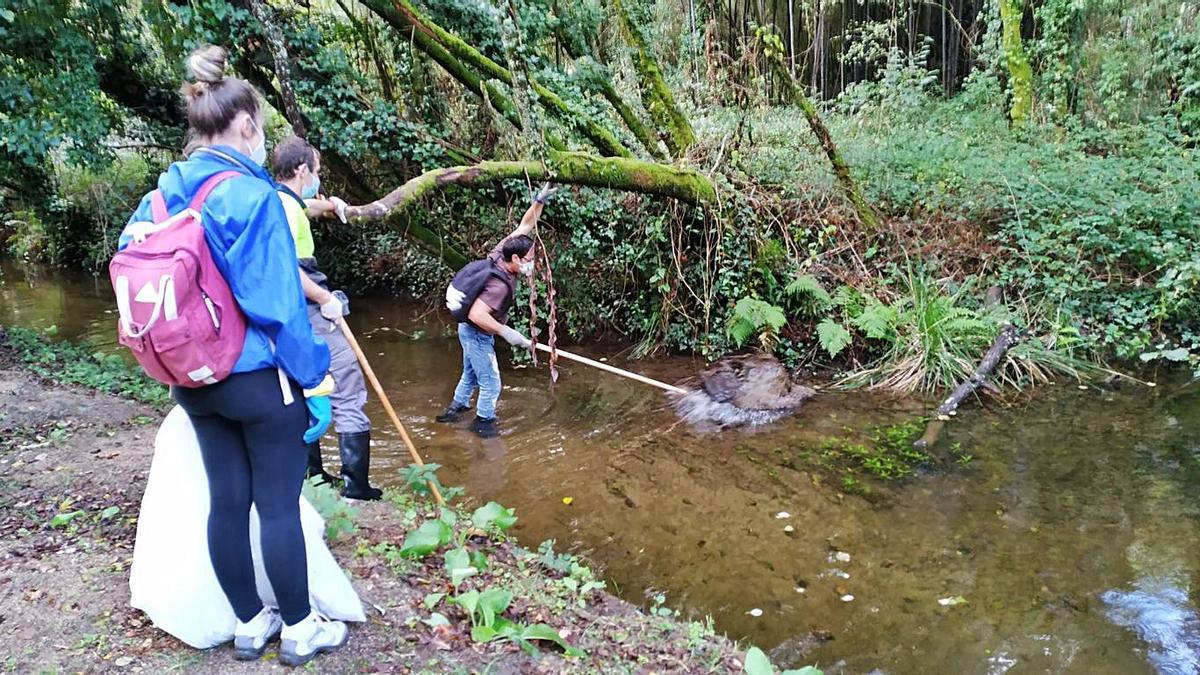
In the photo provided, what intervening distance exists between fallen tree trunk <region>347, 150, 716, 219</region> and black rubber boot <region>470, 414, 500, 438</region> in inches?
72.6

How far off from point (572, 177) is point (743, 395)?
7.98 ft

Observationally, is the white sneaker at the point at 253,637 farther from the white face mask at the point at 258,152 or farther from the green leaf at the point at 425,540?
the white face mask at the point at 258,152

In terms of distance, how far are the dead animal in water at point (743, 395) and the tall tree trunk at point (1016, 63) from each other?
263 inches

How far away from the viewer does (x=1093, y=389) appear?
20.7 ft

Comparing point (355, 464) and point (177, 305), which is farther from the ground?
point (177, 305)

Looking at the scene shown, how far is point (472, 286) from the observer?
5.51 meters

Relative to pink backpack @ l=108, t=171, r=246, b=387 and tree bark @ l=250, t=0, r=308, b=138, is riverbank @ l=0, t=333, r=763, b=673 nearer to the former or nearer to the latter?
pink backpack @ l=108, t=171, r=246, b=387

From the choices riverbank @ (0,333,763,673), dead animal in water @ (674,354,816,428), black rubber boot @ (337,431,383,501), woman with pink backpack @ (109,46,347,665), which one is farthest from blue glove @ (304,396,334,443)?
dead animal in water @ (674,354,816,428)

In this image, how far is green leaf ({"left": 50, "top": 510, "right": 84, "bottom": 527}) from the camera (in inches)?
126

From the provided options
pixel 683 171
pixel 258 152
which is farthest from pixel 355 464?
pixel 683 171

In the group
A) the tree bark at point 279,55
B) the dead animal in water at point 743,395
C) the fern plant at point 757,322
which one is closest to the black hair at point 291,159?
the tree bark at point 279,55

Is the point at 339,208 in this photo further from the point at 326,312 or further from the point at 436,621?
the point at 436,621

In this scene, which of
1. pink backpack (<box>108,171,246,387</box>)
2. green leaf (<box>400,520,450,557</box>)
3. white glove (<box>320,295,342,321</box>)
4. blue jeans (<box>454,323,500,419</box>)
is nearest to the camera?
pink backpack (<box>108,171,246,387</box>)

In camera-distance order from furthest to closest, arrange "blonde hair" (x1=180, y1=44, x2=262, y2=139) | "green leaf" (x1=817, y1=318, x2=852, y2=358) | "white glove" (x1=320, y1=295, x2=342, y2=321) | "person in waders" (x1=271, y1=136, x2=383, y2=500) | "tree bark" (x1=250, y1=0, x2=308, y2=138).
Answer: "green leaf" (x1=817, y1=318, x2=852, y2=358) → "tree bark" (x1=250, y1=0, x2=308, y2=138) → "white glove" (x1=320, y1=295, x2=342, y2=321) → "person in waders" (x1=271, y1=136, x2=383, y2=500) → "blonde hair" (x1=180, y1=44, x2=262, y2=139)
